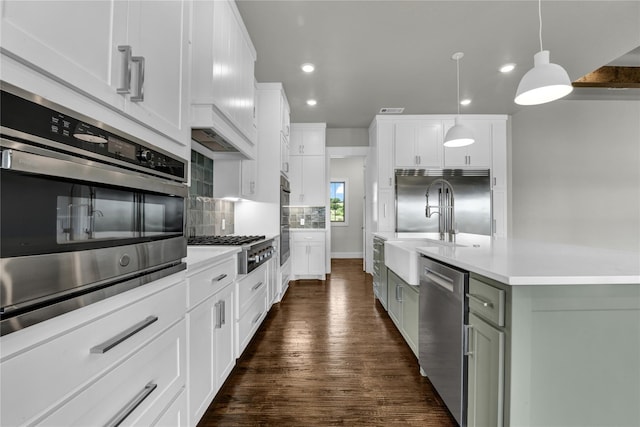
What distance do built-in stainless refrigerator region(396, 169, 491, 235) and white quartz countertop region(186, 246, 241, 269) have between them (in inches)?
146

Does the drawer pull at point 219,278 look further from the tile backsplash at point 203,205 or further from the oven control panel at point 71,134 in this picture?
the tile backsplash at point 203,205

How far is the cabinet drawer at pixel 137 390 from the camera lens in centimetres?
73

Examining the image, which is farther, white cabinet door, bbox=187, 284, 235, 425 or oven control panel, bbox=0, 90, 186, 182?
white cabinet door, bbox=187, 284, 235, 425

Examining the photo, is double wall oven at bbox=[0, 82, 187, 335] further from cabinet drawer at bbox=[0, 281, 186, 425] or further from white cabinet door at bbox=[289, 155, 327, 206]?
white cabinet door at bbox=[289, 155, 327, 206]

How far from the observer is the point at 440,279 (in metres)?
1.64

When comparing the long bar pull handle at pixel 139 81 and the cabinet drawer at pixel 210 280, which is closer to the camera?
the long bar pull handle at pixel 139 81

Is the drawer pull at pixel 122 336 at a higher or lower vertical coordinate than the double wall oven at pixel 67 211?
lower

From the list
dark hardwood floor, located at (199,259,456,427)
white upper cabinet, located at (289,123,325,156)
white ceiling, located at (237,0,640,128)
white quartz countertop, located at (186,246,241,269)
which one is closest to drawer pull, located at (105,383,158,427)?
white quartz countertop, located at (186,246,241,269)

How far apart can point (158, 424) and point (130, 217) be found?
2.38ft

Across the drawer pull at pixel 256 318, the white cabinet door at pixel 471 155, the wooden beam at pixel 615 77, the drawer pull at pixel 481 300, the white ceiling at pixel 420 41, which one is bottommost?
the drawer pull at pixel 256 318

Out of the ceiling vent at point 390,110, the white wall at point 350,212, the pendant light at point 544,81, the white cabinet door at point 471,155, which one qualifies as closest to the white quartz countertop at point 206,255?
the pendant light at point 544,81

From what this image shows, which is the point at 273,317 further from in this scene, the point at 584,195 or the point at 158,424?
the point at 584,195

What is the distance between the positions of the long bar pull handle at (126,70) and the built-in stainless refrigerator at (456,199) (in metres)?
4.63

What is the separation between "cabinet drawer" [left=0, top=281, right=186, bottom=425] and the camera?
1.86ft
